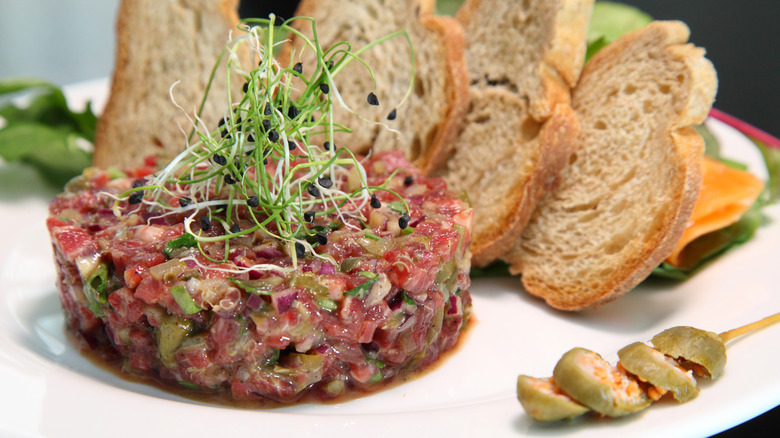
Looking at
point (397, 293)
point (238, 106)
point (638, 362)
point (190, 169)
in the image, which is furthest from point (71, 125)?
point (638, 362)

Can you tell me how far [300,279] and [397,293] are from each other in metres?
0.39

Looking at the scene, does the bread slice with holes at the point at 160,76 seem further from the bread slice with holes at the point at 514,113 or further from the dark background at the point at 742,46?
the dark background at the point at 742,46

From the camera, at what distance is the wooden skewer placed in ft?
8.15

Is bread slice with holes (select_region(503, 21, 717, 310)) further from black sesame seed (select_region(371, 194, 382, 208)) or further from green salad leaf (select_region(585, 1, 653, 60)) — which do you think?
green salad leaf (select_region(585, 1, 653, 60))

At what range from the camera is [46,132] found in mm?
4148

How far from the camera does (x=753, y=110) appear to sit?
699 centimetres

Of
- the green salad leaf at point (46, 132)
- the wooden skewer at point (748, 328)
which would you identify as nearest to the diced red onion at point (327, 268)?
the wooden skewer at point (748, 328)

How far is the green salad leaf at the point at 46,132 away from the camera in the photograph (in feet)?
13.1

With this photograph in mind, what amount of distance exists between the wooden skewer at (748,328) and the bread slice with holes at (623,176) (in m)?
0.53

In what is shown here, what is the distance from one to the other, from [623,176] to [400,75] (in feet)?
4.33

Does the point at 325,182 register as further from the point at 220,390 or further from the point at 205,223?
the point at 220,390

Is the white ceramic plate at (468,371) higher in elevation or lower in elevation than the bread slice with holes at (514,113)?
lower

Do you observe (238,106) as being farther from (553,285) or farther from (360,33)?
(553,285)

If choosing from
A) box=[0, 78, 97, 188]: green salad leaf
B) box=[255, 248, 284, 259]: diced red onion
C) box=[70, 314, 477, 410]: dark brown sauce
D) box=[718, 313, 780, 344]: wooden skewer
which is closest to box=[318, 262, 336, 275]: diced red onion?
box=[255, 248, 284, 259]: diced red onion
